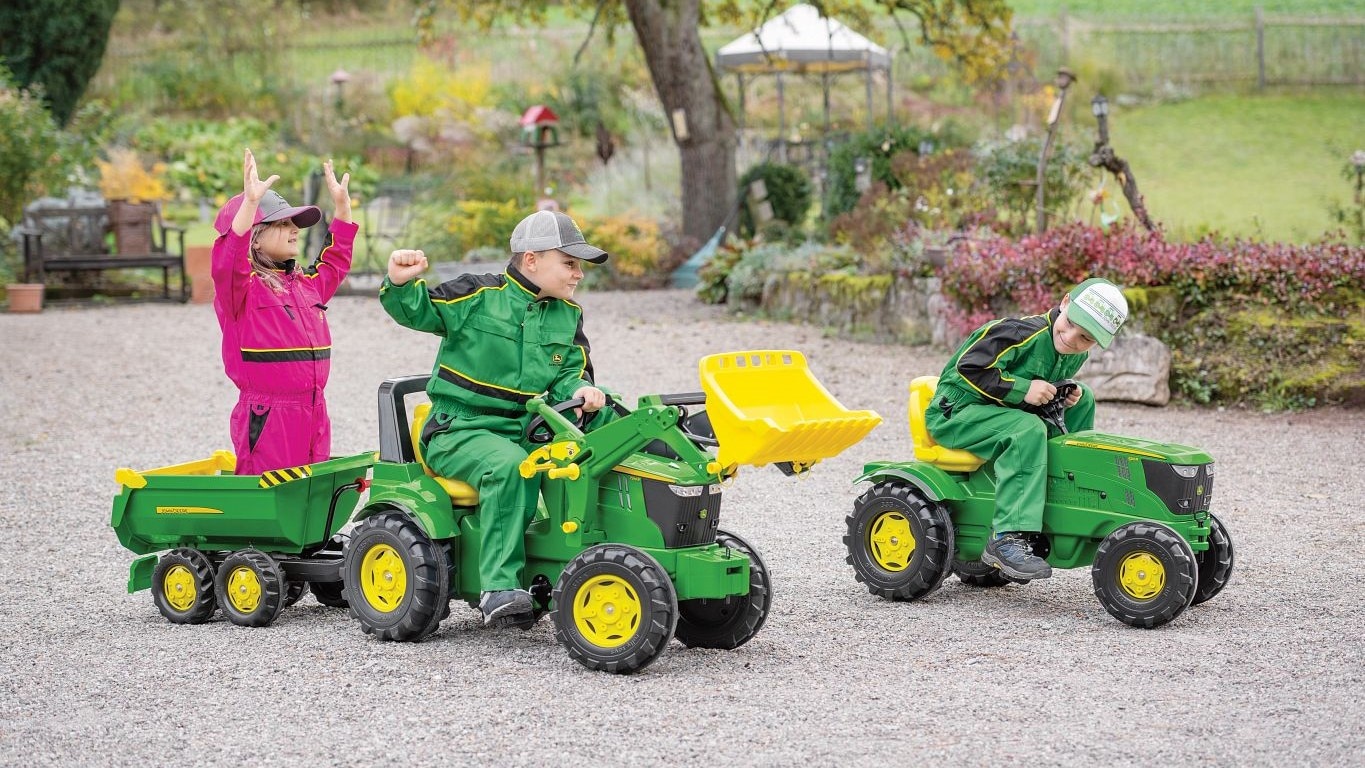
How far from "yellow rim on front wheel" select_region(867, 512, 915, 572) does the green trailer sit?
187 cm

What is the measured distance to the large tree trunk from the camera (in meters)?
17.2

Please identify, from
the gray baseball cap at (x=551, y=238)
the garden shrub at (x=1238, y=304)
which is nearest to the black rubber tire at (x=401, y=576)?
the gray baseball cap at (x=551, y=238)

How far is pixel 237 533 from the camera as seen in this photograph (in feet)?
17.7

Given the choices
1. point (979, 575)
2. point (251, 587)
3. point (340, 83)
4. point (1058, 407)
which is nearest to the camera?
point (251, 587)

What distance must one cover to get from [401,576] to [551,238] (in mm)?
1195

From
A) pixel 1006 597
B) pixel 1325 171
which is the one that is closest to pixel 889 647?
pixel 1006 597

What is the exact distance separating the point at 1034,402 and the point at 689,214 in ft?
43.7

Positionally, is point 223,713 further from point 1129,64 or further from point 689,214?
point 1129,64

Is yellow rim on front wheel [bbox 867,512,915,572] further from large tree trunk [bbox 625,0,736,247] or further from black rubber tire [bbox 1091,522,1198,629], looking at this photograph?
large tree trunk [bbox 625,0,736,247]

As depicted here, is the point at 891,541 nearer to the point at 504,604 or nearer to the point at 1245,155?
the point at 504,604

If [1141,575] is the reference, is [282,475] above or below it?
above

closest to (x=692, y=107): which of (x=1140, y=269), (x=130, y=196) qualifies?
(x=130, y=196)

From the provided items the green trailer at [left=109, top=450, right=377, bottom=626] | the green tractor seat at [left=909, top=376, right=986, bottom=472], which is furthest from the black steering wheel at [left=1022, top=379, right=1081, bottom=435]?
the green trailer at [left=109, top=450, right=377, bottom=626]

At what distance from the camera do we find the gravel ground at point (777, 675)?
3998 mm
